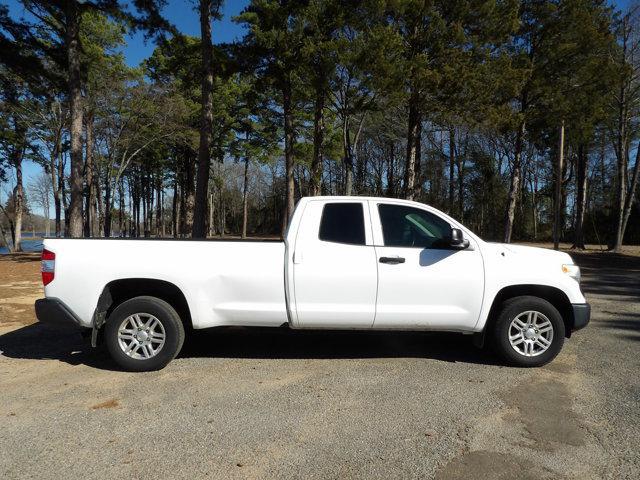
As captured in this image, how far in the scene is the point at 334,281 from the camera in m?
4.83

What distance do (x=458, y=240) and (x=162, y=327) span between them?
3235 mm

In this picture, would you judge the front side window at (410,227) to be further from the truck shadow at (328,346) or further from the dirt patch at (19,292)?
the dirt patch at (19,292)

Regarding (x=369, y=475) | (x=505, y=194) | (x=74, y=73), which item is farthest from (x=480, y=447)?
(x=505, y=194)

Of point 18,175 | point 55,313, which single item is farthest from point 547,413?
point 18,175

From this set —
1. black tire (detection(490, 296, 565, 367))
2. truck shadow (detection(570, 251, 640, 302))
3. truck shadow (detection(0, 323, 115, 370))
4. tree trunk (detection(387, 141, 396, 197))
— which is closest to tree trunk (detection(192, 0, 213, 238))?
truck shadow (detection(0, 323, 115, 370))

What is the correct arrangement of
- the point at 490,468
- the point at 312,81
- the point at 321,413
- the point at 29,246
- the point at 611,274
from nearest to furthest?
the point at 490,468 < the point at 321,413 < the point at 611,274 < the point at 312,81 < the point at 29,246

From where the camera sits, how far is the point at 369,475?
9.88 feet

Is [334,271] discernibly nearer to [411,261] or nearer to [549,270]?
[411,261]

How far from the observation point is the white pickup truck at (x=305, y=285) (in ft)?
15.8

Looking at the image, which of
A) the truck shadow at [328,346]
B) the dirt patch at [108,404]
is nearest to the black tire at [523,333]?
the truck shadow at [328,346]

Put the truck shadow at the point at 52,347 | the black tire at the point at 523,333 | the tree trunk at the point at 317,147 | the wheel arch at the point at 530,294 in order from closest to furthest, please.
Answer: the black tire at the point at 523,333 → the wheel arch at the point at 530,294 → the truck shadow at the point at 52,347 → the tree trunk at the point at 317,147

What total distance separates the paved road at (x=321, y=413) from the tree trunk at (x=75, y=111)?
9.75 meters

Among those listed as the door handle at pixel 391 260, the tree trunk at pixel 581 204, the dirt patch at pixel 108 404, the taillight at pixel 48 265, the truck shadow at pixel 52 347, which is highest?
the tree trunk at pixel 581 204

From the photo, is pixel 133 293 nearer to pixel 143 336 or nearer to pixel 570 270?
pixel 143 336
